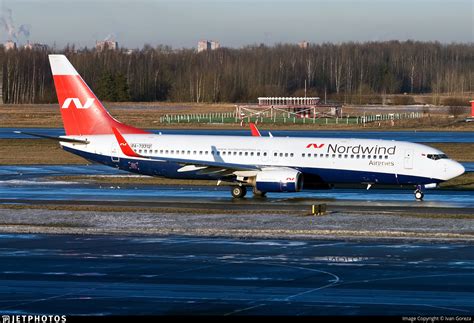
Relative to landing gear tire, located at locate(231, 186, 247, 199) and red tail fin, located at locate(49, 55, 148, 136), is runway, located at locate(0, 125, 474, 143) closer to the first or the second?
red tail fin, located at locate(49, 55, 148, 136)

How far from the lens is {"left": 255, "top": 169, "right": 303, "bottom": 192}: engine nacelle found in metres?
42.8

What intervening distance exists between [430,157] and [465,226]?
33.0 ft

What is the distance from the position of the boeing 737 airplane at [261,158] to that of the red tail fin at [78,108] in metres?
0.05

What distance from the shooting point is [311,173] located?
4469cm

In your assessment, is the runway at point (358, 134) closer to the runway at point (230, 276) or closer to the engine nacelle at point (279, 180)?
the engine nacelle at point (279, 180)

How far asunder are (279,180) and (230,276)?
63.9 feet

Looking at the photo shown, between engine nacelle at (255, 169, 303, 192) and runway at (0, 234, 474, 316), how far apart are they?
488 inches

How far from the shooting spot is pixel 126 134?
47781 mm

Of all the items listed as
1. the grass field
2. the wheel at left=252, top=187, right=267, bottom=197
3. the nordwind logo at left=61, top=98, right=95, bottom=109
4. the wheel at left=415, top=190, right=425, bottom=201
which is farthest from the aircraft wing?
the grass field

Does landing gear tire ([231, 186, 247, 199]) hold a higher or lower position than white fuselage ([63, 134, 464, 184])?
lower

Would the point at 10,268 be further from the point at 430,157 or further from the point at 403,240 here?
the point at 430,157

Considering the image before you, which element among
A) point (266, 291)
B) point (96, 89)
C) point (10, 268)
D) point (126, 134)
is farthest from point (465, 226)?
point (96, 89)

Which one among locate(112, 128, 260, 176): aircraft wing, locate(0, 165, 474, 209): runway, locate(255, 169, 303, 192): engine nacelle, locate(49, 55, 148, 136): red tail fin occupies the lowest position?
locate(0, 165, 474, 209): runway

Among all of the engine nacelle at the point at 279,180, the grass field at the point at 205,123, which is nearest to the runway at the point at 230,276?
the engine nacelle at the point at 279,180
